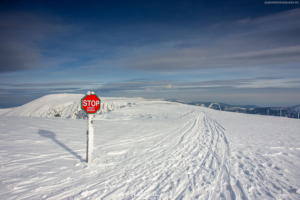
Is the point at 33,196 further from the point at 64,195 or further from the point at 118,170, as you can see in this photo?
the point at 118,170

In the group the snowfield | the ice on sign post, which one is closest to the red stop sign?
the ice on sign post

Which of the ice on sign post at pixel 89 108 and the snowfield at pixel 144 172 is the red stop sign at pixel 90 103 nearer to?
the ice on sign post at pixel 89 108

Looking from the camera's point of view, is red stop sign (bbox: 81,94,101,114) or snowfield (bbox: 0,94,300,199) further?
red stop sign (bbox: 81,94,101,114)

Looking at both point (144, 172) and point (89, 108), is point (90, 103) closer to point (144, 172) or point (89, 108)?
point (89, 108)

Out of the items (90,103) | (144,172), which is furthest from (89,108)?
(144,172)

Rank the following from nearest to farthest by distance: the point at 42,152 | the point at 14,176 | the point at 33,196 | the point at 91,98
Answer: the point at 33,196 < the point at 14,176 < the point at 91,98 < the point at 42,152

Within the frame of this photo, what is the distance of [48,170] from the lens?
15.1 feet

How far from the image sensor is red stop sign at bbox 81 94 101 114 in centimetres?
504

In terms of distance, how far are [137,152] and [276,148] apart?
6836mm

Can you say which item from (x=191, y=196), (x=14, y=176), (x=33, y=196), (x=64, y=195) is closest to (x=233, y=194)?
(x=191, y=196)

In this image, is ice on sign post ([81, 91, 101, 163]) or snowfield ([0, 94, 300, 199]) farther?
ice on sign post ([81, 91, 101, 163])

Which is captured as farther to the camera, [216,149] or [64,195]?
[216,149]

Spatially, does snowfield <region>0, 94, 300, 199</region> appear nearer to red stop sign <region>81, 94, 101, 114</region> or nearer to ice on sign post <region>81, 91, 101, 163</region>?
ice on sign post <region>81, 91, 101, 163</region>

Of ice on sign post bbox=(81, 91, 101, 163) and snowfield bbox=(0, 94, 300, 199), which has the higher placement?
ice on sign post bbox=(81, 91, 101, 163)
